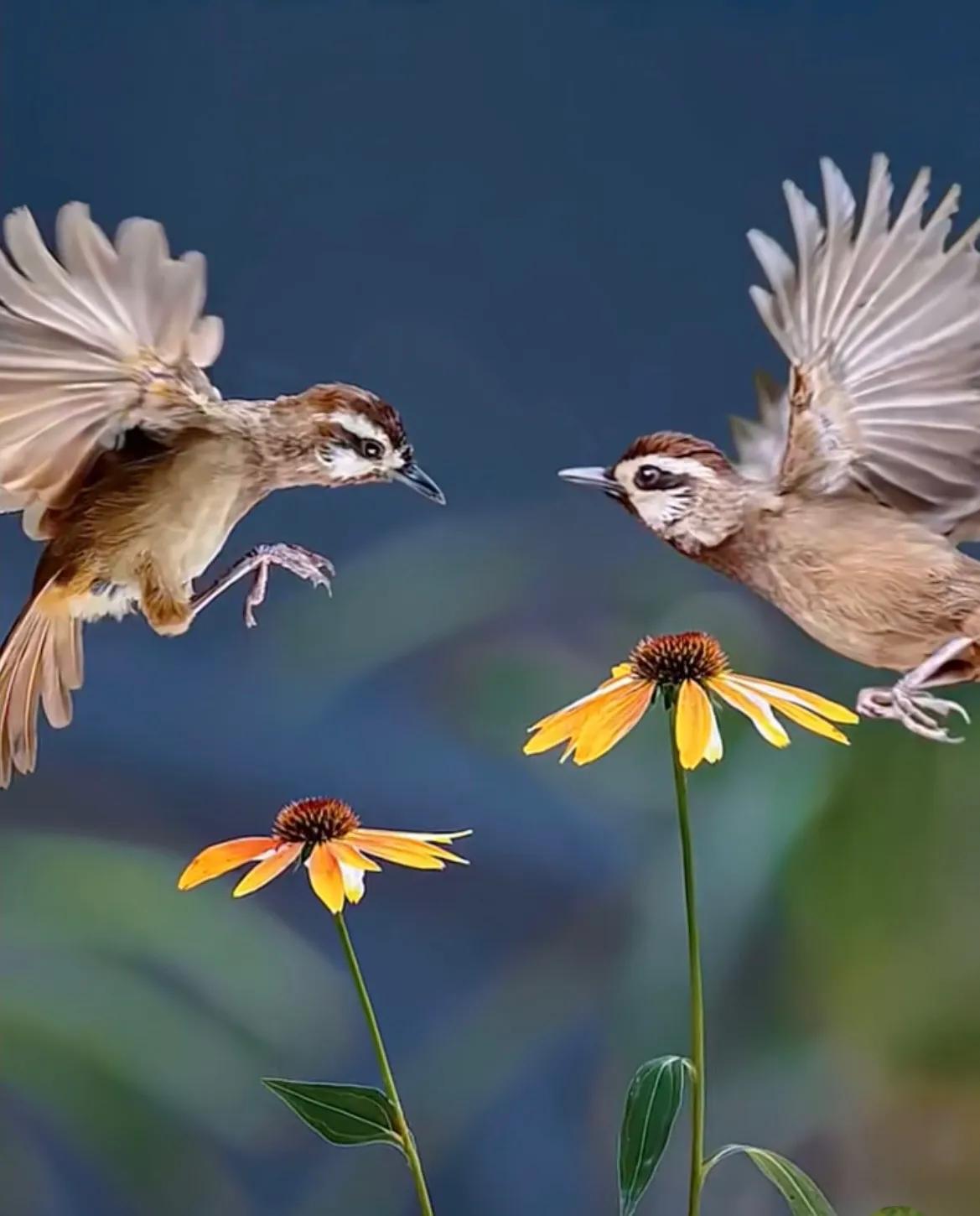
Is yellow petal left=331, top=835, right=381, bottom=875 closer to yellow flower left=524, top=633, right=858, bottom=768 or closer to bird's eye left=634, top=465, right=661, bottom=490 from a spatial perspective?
yellow flower left=524, top=633, right=858, bottom=768

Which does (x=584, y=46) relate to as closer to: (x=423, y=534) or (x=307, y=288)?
(x=307, y=288)

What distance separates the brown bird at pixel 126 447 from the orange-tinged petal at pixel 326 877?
183 millimetres

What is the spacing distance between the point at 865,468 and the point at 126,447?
53cm

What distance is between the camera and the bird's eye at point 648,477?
958 millimetres

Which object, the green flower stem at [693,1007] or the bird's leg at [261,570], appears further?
the bird's leg at [261,570]

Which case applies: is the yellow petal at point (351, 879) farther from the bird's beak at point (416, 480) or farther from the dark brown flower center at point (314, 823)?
the bird's beak at point (416, 480)

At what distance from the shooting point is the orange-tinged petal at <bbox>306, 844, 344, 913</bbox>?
863mm

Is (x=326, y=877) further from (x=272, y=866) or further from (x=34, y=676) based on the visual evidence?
(x=34, y=676)

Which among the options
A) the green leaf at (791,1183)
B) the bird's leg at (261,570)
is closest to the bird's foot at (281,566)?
the bird's leg at (261,570)

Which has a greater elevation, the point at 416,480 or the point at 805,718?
the point at 416,480

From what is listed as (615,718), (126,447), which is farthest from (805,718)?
(126,447)

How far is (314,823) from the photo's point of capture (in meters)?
0.92

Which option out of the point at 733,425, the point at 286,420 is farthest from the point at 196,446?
the point at 733,425

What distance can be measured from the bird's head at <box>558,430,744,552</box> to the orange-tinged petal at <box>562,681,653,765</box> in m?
0.12
